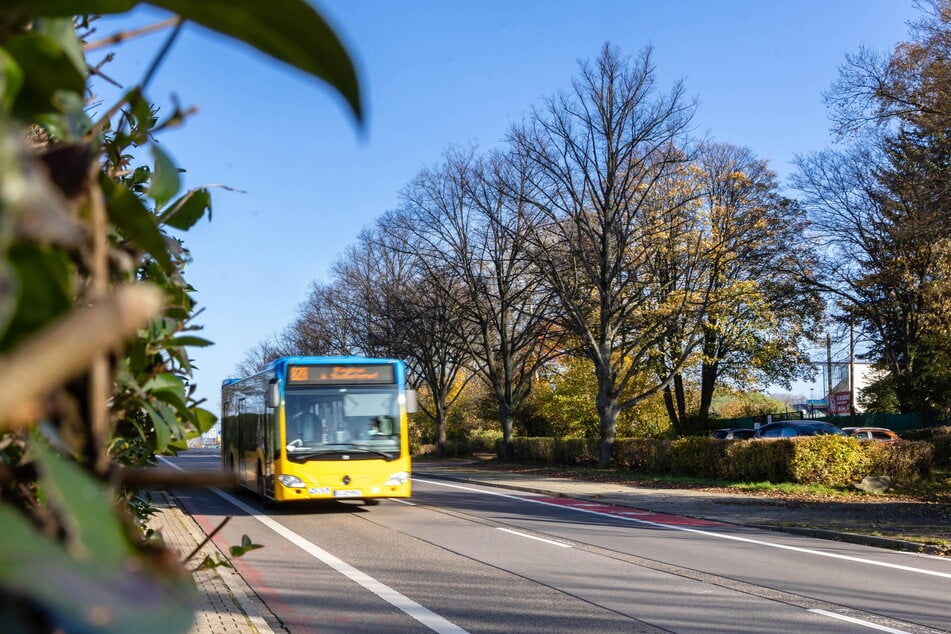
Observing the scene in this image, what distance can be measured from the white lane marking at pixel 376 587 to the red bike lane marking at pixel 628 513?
6672mm

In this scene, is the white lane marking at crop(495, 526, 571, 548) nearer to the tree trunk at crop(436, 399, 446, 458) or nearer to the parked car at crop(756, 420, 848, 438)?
the parked car at crop(756, 420, 848, 438)

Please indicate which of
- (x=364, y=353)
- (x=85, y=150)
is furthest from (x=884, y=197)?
(x=85, y=150)

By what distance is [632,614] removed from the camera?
8336 mm

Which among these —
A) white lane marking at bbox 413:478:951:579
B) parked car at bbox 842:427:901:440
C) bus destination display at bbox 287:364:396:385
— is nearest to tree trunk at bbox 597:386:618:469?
white lane marking at bbox 413:478:951:579

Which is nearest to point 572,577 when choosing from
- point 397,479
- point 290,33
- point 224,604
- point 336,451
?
point 224,604

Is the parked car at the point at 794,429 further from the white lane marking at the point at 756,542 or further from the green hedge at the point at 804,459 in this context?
the white lane marking at the point at 756,542

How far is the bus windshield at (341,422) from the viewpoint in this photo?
1716cm

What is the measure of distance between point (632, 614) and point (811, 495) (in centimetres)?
1443

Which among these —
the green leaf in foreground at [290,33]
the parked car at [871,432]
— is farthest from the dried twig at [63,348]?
the parked car at [871,432]

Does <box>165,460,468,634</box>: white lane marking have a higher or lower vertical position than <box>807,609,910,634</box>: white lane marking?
higher

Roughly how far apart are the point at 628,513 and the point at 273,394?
7.53 metres

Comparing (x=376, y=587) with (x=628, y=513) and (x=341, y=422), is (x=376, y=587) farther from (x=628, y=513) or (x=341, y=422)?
(x=628, y=513)

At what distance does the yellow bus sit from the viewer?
55.8ft

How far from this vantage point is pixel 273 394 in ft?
56.6
